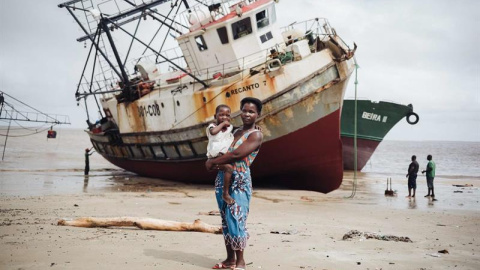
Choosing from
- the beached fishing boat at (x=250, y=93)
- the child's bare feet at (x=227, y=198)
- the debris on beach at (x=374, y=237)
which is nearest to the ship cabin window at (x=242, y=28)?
the beached fishing boat at (x=250, y=93)

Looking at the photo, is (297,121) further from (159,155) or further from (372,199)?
(159,155)

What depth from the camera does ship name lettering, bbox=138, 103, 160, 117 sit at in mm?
16203

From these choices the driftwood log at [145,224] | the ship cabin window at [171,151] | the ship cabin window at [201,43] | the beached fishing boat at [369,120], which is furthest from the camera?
the beached fishing boat at [369,120]

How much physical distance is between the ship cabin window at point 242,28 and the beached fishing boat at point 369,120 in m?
11.3

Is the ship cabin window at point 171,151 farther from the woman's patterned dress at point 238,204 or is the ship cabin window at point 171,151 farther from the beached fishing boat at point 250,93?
the woman's patterned dress at point 238,204

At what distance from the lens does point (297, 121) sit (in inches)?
535

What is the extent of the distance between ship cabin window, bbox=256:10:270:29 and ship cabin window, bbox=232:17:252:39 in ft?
1.12

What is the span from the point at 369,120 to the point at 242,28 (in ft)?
40.6

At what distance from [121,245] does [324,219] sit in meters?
4.24

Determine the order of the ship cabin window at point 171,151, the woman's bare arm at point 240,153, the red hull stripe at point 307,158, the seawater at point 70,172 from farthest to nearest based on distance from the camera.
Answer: the ship cabin window at point 171,151 → the seawater at point 70,172 → the red hull stripe at point 307,158 → the woman's bare arm at point 240,153

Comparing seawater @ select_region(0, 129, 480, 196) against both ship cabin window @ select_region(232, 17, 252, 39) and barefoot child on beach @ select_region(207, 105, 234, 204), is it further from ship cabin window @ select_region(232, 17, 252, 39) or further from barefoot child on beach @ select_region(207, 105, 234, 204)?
barefoot child on beach @ select_region(207, 105, 234, 204)

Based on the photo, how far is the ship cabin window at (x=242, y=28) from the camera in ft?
49.3

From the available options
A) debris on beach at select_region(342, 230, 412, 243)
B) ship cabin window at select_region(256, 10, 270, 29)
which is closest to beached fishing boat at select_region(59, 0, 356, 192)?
ship cabin window at select_region(256, 10, 270, 29)

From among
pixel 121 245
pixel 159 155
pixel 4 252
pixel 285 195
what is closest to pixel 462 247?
pixel 121 245
